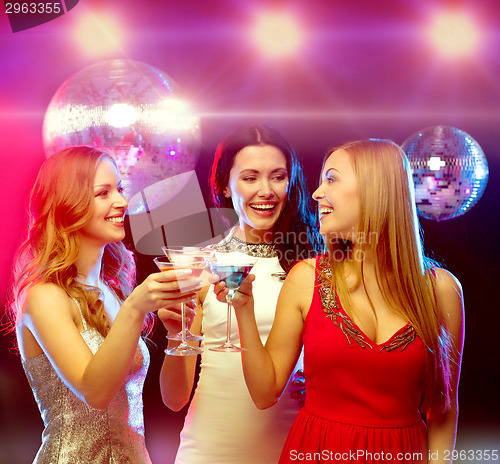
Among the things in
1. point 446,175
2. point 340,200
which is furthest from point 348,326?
point 446,175

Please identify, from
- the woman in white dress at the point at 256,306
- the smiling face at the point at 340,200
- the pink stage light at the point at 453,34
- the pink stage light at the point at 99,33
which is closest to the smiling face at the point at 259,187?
the woman in white dress at the point at 256,306

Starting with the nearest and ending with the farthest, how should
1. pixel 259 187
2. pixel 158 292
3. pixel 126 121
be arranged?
1. pixel 158 292
2. pixel 259 187
3. pixel 126 121

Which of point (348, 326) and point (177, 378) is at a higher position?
point (348, 326)

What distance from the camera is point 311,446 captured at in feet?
5.96

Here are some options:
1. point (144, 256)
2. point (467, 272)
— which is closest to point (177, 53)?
point (144, 256)

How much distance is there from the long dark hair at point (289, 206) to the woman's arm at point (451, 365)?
629mm

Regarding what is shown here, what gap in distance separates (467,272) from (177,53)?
2611 mm

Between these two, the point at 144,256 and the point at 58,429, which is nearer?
the point at 58,429

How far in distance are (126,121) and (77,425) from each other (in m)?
1.41

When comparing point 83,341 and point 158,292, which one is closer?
point 158,292

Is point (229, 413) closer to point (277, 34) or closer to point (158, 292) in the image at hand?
point (158, 292)

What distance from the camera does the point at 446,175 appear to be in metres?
3.22

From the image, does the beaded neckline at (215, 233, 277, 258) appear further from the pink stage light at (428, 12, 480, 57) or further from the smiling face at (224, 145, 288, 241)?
the pink stage light at (428, 12, 480, 57)

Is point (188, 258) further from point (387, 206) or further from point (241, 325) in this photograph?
point (387, 206)
